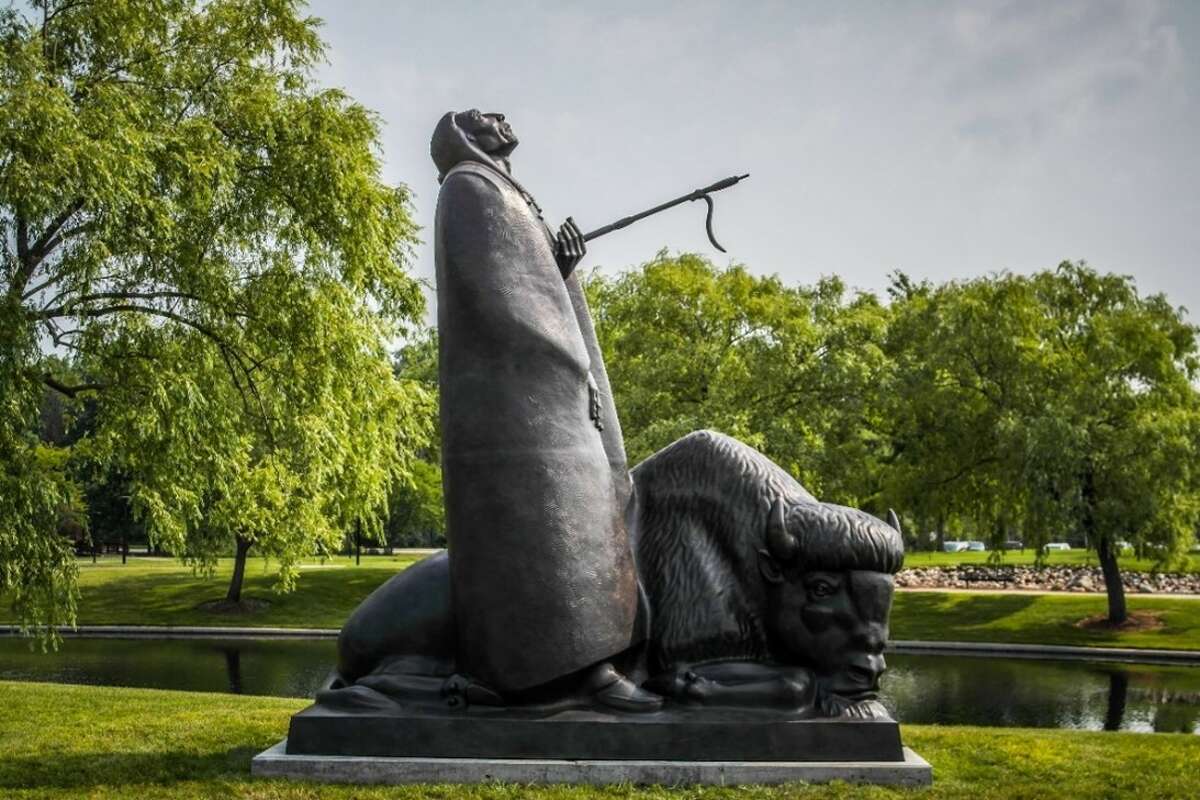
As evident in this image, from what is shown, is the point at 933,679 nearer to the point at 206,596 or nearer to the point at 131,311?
the point at 131,311

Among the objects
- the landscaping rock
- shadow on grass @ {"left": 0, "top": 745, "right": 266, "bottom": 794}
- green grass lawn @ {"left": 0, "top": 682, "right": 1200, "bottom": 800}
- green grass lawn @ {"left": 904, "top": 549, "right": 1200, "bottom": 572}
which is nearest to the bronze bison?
green grass lawn @ {"left": 0, "top": 682, "right": 1200, "bottom": 800}

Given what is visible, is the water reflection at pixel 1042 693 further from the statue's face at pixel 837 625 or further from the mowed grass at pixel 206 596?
the mowed grass at pixel 206 596

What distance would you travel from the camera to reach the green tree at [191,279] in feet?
38.5

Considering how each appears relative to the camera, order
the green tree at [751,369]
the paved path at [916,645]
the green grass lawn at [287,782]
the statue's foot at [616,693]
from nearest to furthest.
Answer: the green grass lawn at [287,782] < the statue's foot at [616,693] < the paved path at [916,645] < the green tree at [751,369]

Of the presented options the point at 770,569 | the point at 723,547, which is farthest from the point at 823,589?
the point at 723,547

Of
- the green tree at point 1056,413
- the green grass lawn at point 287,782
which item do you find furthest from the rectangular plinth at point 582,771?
the green tree at point 1056,413

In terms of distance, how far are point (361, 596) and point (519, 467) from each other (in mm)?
26540

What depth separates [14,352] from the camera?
11422 millimetres

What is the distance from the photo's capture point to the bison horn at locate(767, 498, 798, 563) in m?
6.48

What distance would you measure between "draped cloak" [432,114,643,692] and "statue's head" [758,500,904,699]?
2.78ft

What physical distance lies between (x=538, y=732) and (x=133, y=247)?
9167 millimetres

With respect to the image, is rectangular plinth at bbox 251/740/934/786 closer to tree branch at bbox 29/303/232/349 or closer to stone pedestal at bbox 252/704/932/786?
stone pedestal at bbox 252/704/932/786

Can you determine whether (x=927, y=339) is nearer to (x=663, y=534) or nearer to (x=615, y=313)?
(x=615, y=313)

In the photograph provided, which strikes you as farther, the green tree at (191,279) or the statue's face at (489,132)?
the green tree at (191,279)
